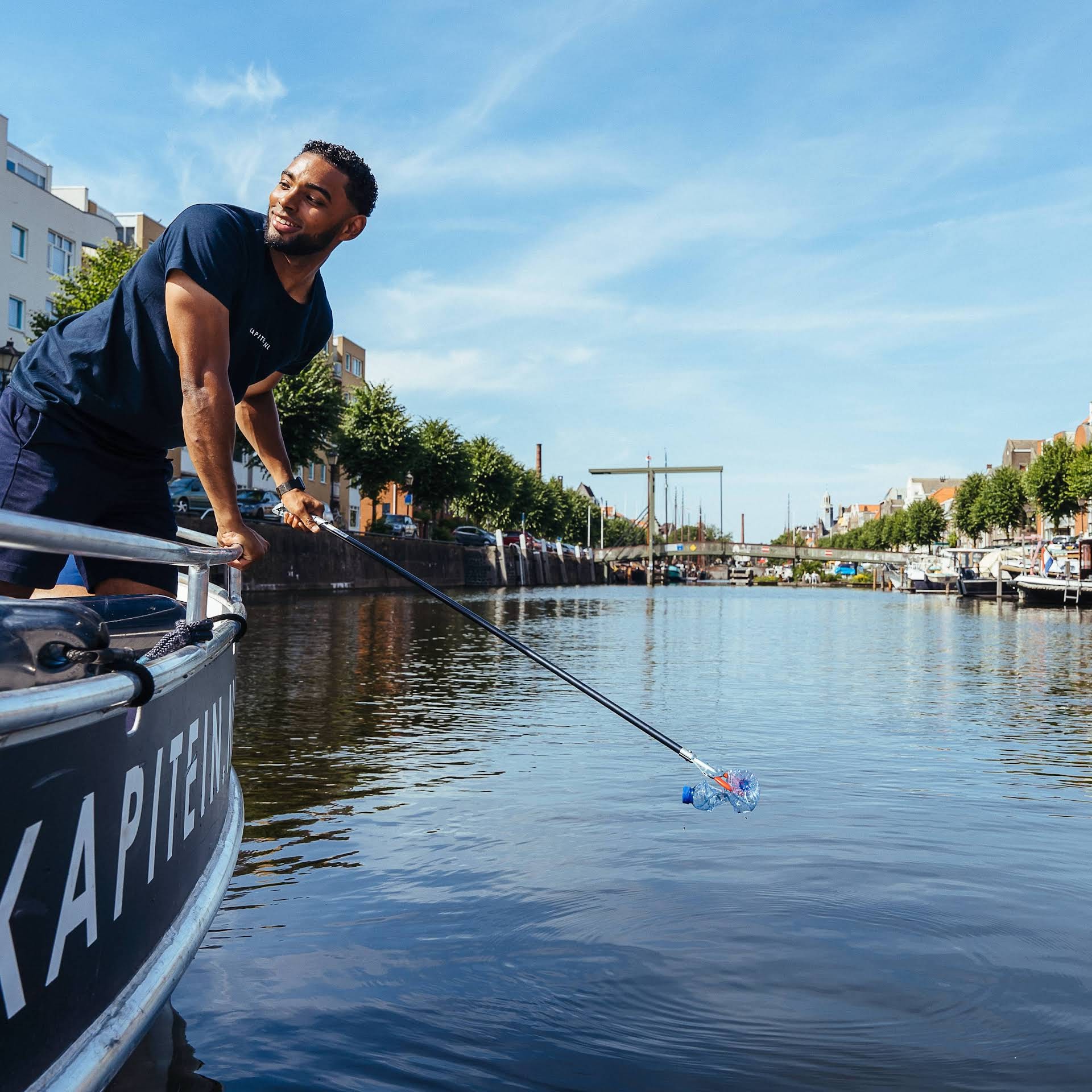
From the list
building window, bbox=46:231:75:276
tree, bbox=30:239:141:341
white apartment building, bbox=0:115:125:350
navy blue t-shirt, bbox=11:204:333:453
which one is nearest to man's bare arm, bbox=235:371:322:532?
navy blue t-shirt, bbox=11:204:333:453

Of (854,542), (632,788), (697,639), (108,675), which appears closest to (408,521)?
(697,639)

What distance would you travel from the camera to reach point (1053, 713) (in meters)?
9.66

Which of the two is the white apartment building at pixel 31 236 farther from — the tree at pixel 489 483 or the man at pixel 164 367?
the man at pixel 164 367

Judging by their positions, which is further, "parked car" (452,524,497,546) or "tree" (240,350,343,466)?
"parked car" (452,524,497,546)

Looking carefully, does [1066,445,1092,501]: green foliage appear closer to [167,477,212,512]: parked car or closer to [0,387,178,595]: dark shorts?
[167,477,212,512]: parked car

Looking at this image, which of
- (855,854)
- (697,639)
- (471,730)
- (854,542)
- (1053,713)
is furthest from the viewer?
(854,542)

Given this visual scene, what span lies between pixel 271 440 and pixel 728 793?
221cm

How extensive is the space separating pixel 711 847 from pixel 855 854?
0.54 meters

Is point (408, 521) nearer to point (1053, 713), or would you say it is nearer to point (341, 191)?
point (1053, 713)

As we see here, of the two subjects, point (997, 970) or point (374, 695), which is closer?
point (997, 970)

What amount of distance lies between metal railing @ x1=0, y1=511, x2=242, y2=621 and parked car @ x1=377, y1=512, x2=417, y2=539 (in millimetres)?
50085

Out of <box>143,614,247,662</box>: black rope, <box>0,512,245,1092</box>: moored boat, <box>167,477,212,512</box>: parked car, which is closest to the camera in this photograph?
<box>0,512,245,1092</box>: moored boat

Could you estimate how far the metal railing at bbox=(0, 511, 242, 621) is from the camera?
4.89ft

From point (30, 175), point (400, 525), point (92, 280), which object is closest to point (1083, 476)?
point (400, 525)
